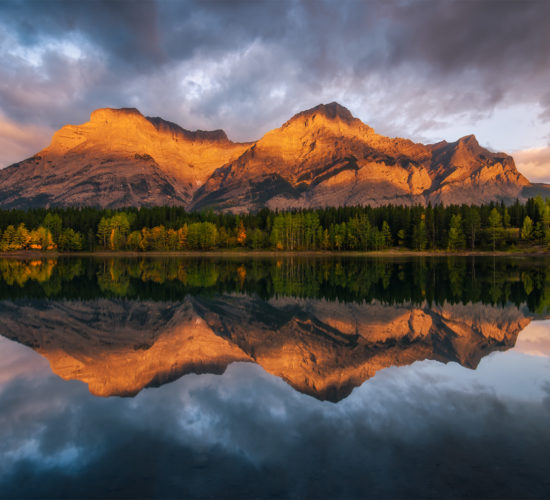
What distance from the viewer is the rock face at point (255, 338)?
16.0 meters

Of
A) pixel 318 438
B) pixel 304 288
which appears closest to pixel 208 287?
pixel 304 288

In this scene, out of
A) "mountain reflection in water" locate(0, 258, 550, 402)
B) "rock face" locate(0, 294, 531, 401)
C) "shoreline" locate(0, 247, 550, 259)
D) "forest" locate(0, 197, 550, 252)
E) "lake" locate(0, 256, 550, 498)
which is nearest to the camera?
"lake" locate(0, 256, 550, 498)

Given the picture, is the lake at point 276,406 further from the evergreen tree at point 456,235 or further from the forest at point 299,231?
the forest at point 299,231

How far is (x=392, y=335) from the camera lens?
2203 centimetres

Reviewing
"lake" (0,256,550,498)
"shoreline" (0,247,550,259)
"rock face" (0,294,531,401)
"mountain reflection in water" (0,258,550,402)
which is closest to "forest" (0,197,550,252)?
"shoreline" (0,247,550,259)

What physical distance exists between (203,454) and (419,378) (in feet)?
31.3

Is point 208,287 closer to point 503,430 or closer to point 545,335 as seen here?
point 545,335

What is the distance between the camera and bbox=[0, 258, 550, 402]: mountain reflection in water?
53.9 feet

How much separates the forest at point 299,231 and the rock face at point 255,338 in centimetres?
12133

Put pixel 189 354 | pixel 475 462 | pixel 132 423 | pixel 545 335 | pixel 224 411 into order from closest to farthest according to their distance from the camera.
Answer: pixel 475 462, pixel 132 423, pixel 224 411, pixel 189 354, pixel 545 335

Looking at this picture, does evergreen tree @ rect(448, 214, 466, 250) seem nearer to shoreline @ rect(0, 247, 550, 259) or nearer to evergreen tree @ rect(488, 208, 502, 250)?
shoreline @ rect(0, 247, 550, 259)

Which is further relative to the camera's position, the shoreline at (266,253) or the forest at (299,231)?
the forest at (299,231)

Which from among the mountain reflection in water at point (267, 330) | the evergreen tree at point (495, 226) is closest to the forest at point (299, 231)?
the evergreen tree at point (495, 226)

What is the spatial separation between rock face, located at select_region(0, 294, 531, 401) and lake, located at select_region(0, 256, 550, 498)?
5.3 inches
